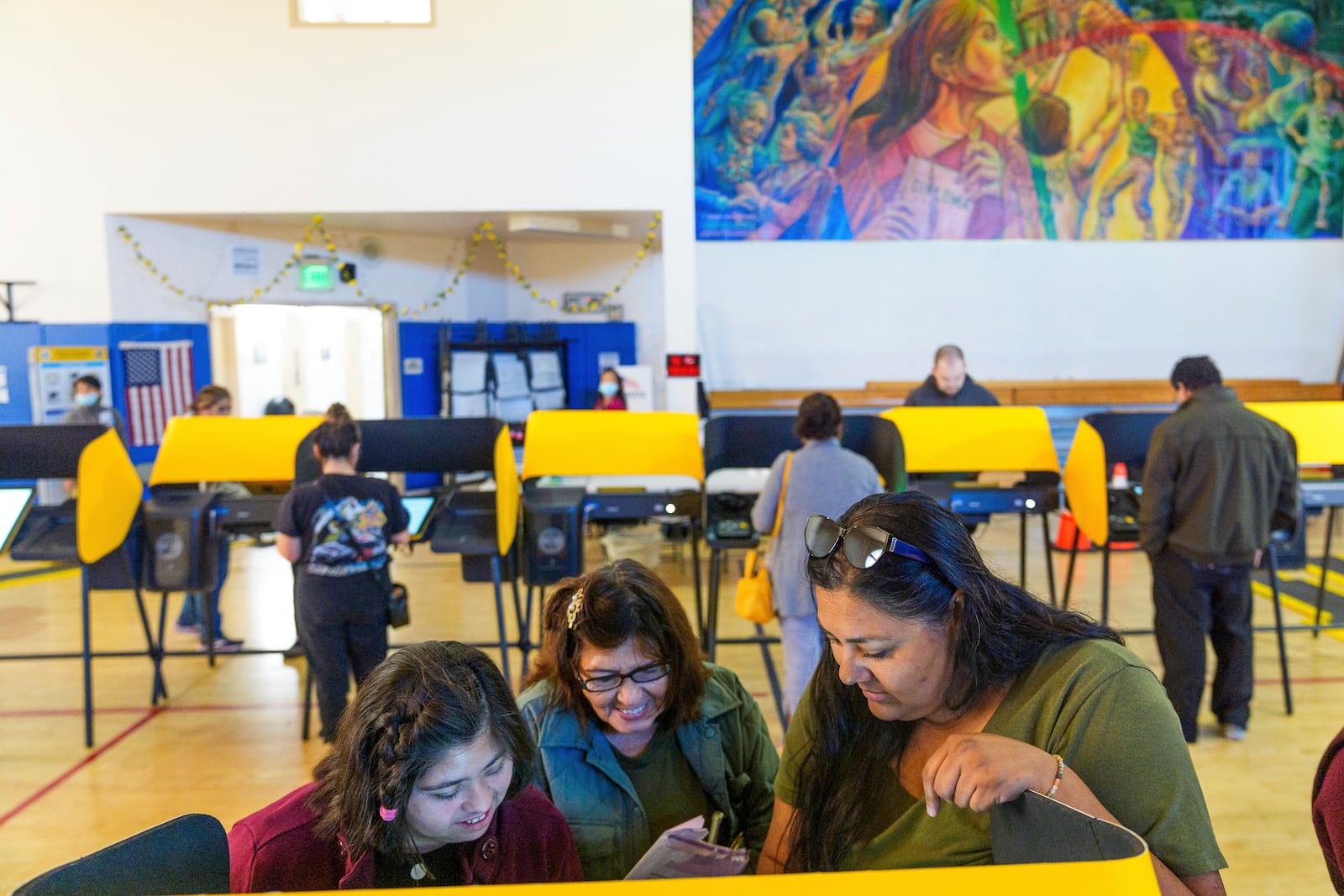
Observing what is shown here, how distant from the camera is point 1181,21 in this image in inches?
378

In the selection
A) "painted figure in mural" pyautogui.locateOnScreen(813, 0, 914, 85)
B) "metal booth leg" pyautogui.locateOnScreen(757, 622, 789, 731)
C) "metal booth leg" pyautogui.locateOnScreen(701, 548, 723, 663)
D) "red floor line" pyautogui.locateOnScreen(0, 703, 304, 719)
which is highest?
"painted figure in mural" pyautogui.locateOnScreen(813, 0, 914, 85)

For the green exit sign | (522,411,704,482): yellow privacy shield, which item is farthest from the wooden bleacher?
(522,411,704,482): yellow privacy shield

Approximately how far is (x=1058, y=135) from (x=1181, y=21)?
5.48 ft

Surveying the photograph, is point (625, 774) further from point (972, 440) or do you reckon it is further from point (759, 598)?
point (972, 440)

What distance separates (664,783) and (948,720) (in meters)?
0.75

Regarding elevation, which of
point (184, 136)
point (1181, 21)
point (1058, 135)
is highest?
point (1181, 21)

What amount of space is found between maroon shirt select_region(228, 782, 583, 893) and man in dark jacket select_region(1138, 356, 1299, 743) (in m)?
3.31

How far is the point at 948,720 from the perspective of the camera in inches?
46.9

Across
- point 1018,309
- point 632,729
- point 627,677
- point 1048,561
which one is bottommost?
point 1048,561

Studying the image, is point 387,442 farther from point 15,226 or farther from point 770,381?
point 770,381

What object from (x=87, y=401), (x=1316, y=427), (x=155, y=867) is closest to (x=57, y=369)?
(x=87, y=401)

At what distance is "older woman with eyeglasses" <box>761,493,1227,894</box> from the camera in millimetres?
985

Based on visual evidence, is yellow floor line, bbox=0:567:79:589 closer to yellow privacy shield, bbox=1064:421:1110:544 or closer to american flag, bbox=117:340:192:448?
american flag, bbox=117:340:192:448

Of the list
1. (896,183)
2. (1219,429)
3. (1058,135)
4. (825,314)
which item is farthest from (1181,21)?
(1219,429)
